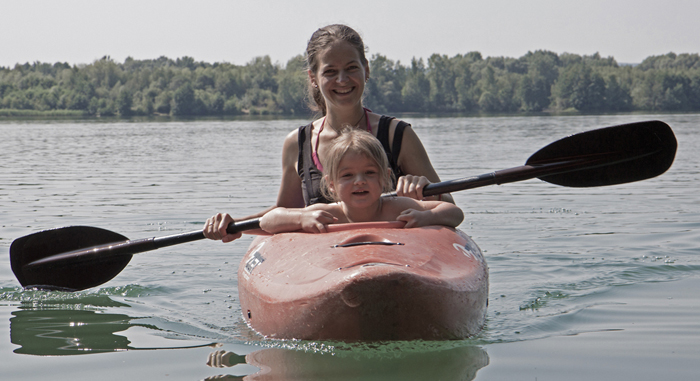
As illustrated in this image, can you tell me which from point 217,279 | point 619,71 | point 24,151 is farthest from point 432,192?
point 619,71

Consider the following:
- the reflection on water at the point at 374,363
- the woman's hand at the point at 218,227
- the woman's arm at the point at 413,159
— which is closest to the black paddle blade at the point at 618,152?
the woman's arm at the point at 413,159

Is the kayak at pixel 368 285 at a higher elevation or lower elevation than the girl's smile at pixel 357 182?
lower

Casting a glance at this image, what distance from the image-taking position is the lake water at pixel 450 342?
3.28 meters

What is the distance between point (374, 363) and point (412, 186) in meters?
1.24

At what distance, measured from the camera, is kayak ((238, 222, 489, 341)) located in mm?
3049

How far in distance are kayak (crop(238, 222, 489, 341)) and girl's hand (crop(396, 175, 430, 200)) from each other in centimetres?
29

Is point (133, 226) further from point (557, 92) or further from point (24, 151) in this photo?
point (557, 92)

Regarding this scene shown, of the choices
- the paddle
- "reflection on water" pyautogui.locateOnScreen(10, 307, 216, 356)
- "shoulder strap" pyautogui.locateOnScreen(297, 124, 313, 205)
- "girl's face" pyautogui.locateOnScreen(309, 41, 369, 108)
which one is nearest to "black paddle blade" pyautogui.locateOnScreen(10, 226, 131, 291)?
the paddle

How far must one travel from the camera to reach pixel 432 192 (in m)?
4.14

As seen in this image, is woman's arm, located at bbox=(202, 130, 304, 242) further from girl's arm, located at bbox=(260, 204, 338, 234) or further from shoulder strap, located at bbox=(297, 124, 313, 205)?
girl's arm, located at bbox=(260, 204, 338, 234)

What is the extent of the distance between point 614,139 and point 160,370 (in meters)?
3.14

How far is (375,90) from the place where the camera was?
305ft

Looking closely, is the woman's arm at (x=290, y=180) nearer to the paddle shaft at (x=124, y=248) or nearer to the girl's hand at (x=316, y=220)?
the paddle shaft at (x=124, y=248)

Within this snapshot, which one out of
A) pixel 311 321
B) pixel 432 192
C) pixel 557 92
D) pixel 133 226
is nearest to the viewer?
pixel 311 321
